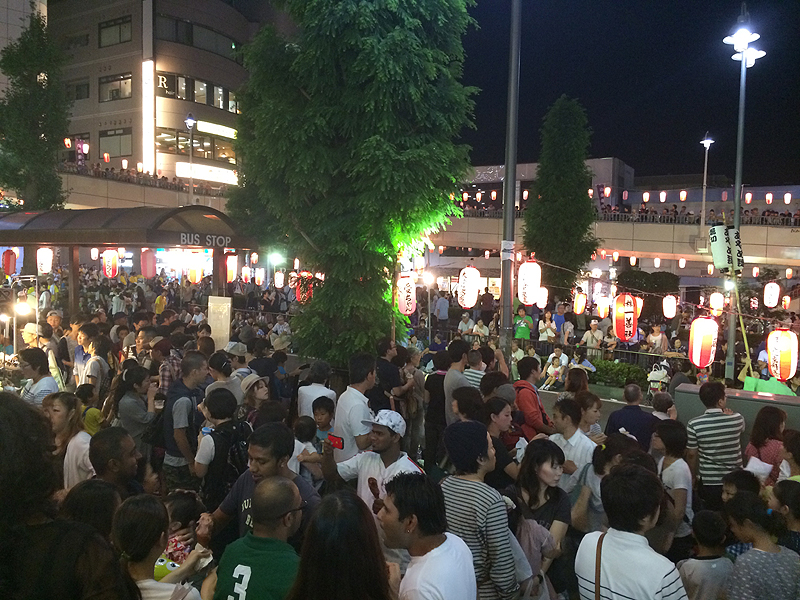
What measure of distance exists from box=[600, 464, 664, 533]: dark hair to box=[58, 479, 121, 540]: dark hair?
236cm

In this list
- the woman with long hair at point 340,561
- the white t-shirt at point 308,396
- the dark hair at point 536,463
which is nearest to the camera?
the woman with long hair at point 340,561

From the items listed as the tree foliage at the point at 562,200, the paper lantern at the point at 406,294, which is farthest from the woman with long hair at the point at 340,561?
Result: the tree foliage at the point at 562,200

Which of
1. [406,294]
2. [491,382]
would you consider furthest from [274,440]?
[406,294]

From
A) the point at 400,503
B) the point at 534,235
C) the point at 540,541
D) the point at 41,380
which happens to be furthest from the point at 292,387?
the point at 534,235

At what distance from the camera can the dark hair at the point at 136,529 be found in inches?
99.3

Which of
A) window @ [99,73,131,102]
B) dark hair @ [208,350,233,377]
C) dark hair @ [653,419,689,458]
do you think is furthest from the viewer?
window @ [99,73,131,102]

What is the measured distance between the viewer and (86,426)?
5.11m

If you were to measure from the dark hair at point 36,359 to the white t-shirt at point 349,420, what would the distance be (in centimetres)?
366

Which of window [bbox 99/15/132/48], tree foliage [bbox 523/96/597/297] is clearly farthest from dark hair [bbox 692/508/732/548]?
window [bbox 99/15/132/48]

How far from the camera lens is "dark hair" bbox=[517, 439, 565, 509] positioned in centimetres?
361

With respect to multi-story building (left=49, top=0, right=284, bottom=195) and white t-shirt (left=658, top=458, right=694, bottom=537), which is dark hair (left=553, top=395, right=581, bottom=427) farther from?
multi-story building (left=49, top=0, right=284, bottom=195)

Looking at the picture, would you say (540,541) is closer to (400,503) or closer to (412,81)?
(400,503)

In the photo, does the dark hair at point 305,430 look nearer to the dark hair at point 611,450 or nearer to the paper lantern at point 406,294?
the dark hair at point 611,450

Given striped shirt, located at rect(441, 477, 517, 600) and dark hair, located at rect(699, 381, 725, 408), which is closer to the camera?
striped shirt, located at rect(441, 477, 517, 600)
